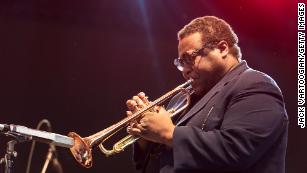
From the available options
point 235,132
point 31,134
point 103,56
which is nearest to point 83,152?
point 31,134

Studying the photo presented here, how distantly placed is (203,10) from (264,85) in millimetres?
2025

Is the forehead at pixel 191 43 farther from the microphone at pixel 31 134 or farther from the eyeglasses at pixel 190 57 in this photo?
the microphone at pixel 31 134

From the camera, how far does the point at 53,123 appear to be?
4094mm

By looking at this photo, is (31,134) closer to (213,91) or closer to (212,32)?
(213,91)

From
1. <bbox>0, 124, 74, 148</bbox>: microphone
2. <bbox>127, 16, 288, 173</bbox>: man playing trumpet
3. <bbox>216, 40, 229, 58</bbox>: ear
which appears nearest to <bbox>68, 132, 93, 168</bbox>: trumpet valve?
<bbox>127, 16, 288, 173</bbox>: man playing trumpet

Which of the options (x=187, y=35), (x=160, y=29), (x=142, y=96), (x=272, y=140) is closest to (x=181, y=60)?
(x=187, y=35)

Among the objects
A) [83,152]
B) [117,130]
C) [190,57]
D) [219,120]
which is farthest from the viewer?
[117,130]

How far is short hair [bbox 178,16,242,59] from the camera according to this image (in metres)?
2.81

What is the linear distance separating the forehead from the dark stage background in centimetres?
150

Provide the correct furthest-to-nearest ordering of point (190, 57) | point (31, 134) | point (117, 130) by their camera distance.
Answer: point (117, 130) → point (190, 57) → point (31, 134)

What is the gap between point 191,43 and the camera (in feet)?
9.16

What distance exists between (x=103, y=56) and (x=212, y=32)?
1.64 meters

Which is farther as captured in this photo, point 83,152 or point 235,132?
point 83,152

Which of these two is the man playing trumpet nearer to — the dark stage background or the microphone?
the microphone
